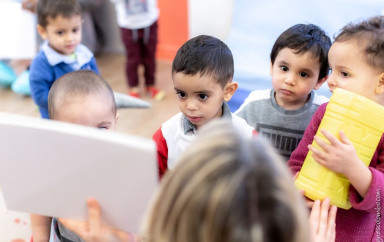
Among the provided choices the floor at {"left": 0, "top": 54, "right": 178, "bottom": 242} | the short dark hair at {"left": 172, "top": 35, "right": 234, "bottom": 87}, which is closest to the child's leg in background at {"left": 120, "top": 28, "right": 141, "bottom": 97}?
the floor at {"left": 0, "top": 54, "right": 178, "bottom": 242}

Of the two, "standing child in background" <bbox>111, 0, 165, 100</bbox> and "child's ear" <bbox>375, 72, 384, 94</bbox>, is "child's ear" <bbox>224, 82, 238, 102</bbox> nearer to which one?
"child's ear" <bbox>375, 72, 384, 94</bbox>

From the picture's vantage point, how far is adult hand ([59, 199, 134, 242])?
711 mm

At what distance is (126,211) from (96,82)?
41cm

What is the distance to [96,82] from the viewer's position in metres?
0.99

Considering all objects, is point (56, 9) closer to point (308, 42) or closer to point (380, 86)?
point (308, 42)

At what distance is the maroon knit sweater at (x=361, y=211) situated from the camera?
2.79 feet

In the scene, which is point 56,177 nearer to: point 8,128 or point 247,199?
point 8,128

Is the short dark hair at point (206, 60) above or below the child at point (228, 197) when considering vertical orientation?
below

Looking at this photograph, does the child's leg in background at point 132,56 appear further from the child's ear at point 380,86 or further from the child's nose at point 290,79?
the child's ear at point 380,86

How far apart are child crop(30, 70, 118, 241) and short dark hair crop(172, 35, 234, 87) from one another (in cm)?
20

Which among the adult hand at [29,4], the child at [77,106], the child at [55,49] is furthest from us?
the adult hand at [29,4]

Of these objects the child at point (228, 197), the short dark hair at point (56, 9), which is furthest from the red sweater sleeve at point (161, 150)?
the short dark hair at point (56, 9)

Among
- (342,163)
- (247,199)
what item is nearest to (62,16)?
(342,163)

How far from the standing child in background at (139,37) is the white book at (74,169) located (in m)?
2.08
